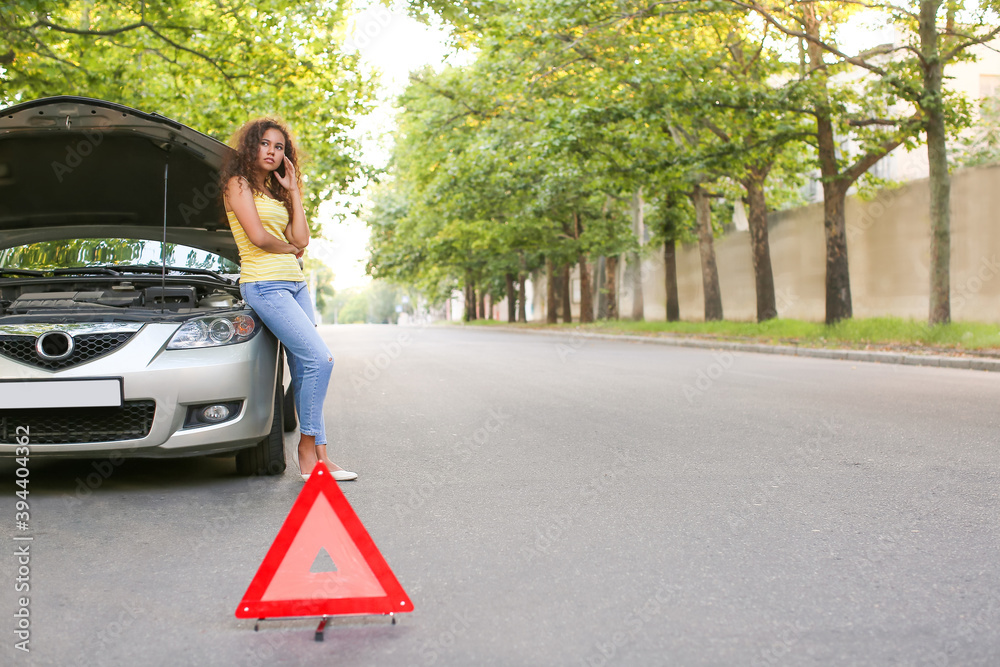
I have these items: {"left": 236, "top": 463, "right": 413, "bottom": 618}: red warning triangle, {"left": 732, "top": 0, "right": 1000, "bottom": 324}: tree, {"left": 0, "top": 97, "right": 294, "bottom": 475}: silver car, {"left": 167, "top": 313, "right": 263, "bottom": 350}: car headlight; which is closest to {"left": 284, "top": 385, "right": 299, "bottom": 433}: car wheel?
{"left": 0, "top": 97, "right": 294, "bottom": 475}: silver car

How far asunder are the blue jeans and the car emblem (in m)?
0.91

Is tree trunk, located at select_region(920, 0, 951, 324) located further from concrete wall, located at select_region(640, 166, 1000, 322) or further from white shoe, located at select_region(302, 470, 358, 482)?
white shoe, located at select_region(302, 470, 358, 482)

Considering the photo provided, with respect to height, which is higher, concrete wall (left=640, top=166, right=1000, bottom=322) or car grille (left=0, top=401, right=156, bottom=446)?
concrete wall (left=640, top=166, right=1000, bottom=322)

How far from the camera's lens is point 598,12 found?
632 inches

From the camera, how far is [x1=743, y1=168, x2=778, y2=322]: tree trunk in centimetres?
2191

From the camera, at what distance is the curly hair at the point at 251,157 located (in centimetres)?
495

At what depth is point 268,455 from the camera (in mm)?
5309

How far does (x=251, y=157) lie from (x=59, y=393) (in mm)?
1553

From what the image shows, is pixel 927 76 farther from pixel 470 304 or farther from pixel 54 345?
pixel 470 304

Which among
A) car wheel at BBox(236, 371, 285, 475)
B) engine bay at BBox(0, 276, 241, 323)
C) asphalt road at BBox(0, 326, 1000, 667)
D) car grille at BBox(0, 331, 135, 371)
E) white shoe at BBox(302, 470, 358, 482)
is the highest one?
engine bay at BBox(0, 276, 241, 323)

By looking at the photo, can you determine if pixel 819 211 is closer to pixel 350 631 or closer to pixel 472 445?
pixel 472 445

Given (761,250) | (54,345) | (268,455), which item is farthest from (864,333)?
(54,345)

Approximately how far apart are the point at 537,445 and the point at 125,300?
2892 millimetres

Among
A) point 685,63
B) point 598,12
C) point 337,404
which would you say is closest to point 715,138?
point 685,63
